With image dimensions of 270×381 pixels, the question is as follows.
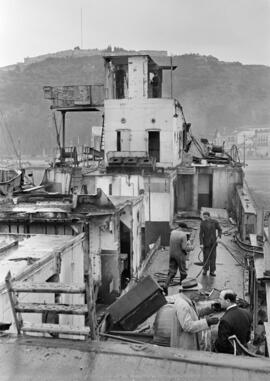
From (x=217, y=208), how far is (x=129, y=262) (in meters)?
14.2

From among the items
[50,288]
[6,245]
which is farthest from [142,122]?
[50,288]

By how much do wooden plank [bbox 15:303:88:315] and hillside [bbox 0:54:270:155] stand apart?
141 m

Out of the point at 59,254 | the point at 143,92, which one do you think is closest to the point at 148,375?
the point at 59,254

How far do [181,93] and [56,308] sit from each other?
17400cm

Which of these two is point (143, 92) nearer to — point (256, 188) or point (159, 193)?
point (159, 193)

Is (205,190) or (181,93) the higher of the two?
(181,93)

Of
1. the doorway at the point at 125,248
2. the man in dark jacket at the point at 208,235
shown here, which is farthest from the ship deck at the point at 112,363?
Result: the doorway at the point at 125,248

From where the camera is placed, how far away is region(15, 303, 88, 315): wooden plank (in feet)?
14.5

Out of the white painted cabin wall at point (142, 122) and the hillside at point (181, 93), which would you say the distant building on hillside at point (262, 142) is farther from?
the white painted cabin wall at point (142, 122)

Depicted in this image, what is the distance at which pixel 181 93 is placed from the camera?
173 metres

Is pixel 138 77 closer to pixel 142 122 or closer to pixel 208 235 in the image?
pixel 142 122

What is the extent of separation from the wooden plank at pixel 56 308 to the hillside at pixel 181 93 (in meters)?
141

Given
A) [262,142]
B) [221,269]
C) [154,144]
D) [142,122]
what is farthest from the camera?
[262,142]

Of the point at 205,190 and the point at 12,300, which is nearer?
the point at 12,300
